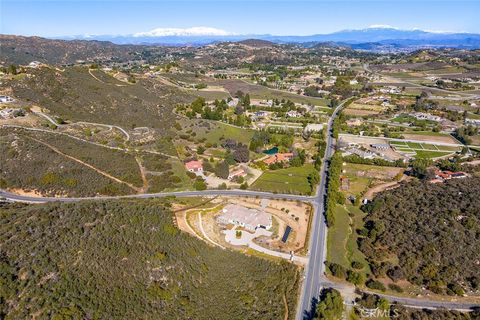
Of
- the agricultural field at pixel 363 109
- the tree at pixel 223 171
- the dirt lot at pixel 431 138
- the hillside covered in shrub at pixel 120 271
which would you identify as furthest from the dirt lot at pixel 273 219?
the agricultural field at pixel 363 109

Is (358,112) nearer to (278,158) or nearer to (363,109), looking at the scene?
(363,109)

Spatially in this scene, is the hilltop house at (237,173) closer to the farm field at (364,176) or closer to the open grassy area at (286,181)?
the open grassy area at (286,181)

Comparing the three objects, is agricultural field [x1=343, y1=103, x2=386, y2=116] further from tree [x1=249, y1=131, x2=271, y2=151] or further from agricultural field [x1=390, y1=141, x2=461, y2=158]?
tree [x1=249, y1=131, x2=271, y2=151]

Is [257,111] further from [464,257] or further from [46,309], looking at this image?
[46,309]

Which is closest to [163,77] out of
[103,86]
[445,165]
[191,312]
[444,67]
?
[103,86]

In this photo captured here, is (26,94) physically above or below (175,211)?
above

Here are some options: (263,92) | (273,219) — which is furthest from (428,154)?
(263,92)

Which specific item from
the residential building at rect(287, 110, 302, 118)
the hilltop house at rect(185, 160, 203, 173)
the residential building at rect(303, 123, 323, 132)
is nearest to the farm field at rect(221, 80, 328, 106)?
the residential building at rect(287, 110, 302, 118)
